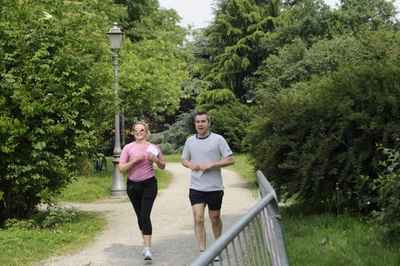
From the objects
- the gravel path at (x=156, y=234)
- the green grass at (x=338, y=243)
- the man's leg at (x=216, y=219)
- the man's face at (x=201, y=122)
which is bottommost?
the gravel path at (x=156, y=234)

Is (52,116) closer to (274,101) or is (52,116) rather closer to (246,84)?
(274,101)

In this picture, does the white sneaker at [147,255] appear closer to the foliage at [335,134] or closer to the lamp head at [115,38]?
the foliage at [335,134]

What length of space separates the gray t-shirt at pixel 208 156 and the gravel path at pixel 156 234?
4.12ft

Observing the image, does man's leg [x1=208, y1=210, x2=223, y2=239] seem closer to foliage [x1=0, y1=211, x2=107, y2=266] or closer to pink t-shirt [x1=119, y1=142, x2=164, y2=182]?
pink t-shirt [x1=119, y1=142, x2=164, y2=182]

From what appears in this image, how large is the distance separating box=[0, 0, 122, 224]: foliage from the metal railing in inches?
271

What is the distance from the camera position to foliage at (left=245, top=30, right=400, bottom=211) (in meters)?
9.48

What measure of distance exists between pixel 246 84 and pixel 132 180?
44.4 m

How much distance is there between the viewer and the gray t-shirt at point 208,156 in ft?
Result: 24.8

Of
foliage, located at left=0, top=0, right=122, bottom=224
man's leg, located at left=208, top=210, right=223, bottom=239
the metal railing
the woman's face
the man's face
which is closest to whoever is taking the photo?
the metal railing

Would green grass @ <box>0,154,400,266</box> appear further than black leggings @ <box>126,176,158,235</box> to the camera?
No

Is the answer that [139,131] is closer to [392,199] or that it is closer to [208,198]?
[208,198]

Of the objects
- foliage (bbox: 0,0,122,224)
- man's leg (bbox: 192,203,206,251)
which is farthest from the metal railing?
foliage (bbox: 0,0,122,224)

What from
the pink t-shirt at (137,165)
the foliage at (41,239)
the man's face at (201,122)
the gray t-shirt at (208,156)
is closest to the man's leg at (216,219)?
the gray t-shirt at (208,156)

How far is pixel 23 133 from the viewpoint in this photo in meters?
11.0
